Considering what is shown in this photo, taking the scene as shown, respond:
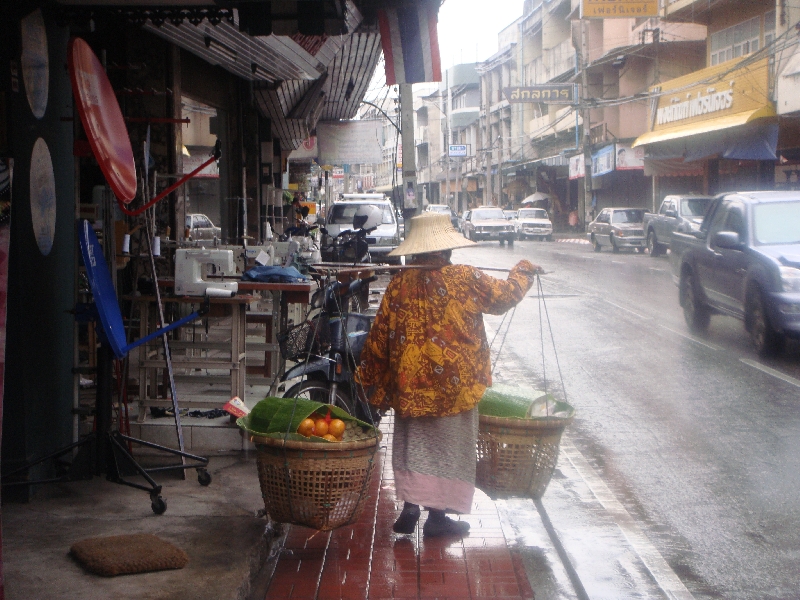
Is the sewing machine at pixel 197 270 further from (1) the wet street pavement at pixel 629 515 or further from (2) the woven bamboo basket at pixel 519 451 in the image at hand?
(2) the woven bamboo basket at pixel 519 451

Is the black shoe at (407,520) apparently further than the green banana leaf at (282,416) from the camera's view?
Yes

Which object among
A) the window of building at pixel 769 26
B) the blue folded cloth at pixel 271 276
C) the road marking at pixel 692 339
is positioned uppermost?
the window of building at pixel 769 26

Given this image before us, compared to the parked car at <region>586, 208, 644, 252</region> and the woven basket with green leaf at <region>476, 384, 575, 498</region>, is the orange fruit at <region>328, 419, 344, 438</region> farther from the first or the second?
the parked car at <region>586, 208, 644, 252</region>

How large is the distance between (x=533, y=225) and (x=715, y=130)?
17310 mm

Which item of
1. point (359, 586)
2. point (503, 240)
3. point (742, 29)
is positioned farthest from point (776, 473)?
point (503, 240)

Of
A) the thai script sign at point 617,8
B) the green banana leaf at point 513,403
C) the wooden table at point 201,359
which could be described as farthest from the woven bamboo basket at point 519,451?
the thai script sign at point 617,8

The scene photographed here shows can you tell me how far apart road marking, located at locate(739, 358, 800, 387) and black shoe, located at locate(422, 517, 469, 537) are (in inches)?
221

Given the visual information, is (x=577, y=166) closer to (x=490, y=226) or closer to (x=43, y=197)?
(x=490, y=226)

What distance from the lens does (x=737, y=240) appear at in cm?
1119

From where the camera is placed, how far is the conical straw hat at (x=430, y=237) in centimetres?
494

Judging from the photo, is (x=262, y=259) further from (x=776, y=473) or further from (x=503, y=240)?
(x=503, y=240)

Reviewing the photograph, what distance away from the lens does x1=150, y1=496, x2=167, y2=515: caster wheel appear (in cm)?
524

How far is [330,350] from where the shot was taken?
6.54 meters

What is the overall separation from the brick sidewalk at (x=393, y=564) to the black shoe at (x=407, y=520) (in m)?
0.05
